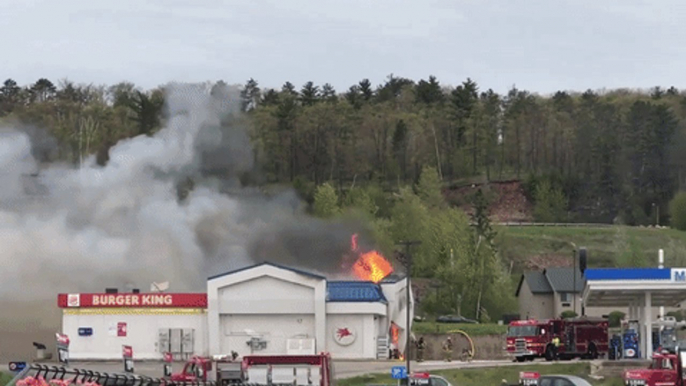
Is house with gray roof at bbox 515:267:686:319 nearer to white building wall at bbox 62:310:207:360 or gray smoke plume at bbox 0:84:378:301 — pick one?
gray smoke plume at bbox 0:84:378:301

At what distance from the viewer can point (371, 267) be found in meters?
93.6

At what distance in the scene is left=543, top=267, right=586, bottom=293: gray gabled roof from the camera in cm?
11822

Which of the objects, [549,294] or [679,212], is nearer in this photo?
[549,294]

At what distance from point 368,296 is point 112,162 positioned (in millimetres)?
20336

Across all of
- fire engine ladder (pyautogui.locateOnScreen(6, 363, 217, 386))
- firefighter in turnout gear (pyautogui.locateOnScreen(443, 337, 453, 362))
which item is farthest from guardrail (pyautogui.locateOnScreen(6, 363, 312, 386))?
firefighter in turnout gear (pyautogui.locateOnScreen(443, 337, 453, 362))

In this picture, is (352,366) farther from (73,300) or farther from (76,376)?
(76,376)

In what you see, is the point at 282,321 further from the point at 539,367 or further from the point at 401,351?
the point at 539,367

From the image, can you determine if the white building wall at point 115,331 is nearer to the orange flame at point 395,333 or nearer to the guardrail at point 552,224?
the orange flame at point 395,333

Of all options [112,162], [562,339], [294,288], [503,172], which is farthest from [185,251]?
[503,172]

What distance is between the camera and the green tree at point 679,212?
16023cm

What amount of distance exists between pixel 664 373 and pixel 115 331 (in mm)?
38638

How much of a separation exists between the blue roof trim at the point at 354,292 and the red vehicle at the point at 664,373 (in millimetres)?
30591

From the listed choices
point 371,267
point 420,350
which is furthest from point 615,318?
point 420,350

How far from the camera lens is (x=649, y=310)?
7012 centimetres
